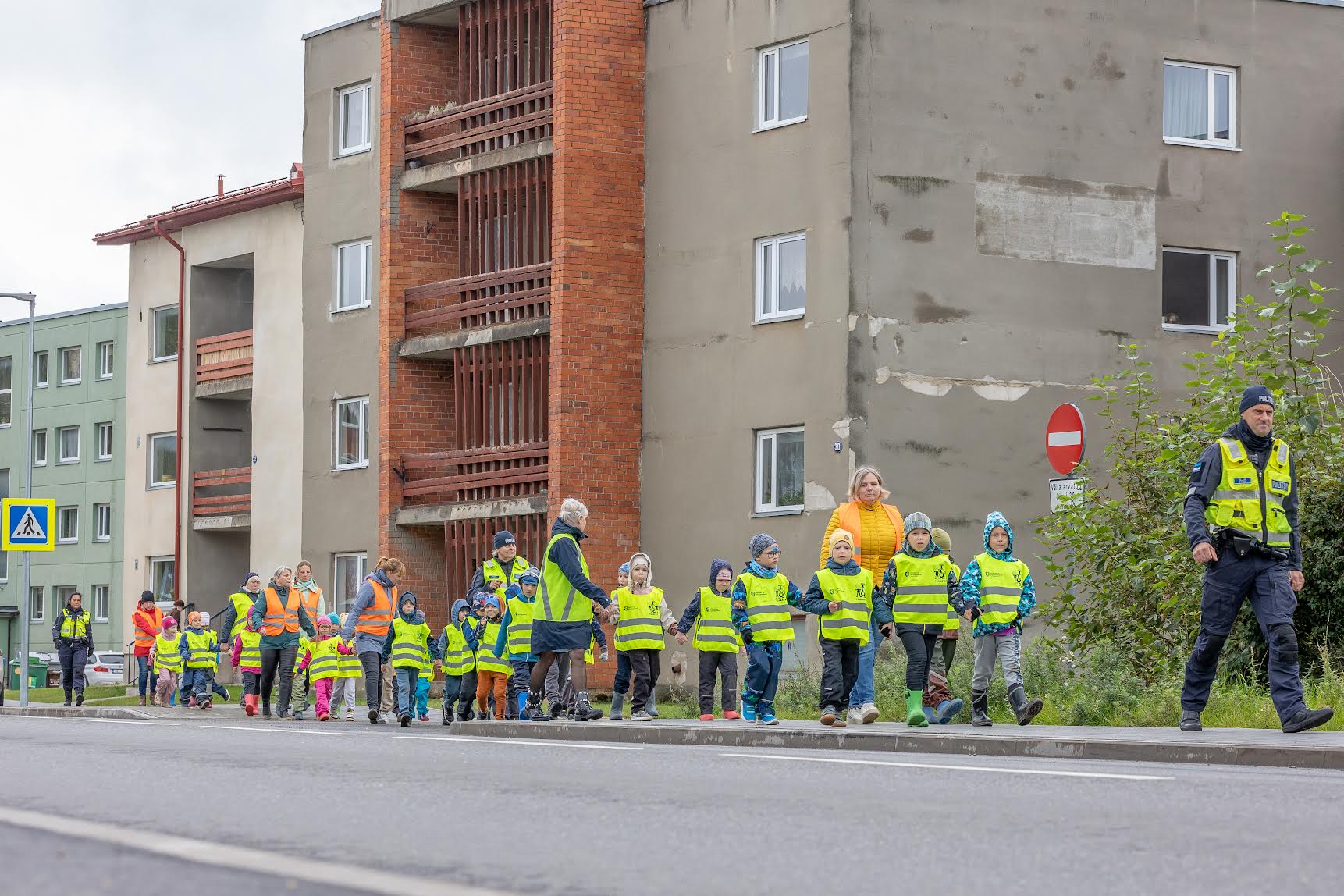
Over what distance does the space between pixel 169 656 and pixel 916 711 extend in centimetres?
1757

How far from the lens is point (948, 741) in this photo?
14.5 m

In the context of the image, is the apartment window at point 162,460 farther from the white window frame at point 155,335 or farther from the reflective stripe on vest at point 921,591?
the reflective stripe on vest at point 921,591

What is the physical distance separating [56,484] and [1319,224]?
3626 cm

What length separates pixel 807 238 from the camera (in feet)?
97.2

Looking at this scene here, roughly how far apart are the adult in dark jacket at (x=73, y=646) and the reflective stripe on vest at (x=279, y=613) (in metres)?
7.68

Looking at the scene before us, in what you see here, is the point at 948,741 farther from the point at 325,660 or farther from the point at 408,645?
the point at 325,660

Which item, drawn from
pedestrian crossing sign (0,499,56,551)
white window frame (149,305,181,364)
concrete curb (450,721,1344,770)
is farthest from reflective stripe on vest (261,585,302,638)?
white window frame (149,305,181,364)

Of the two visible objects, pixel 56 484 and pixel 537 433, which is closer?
pixel 537 433

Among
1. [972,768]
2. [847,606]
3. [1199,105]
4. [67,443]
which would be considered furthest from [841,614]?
[67,443]

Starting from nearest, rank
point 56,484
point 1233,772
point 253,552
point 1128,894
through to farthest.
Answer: point 1128,894
point 1233,772
point 253,552
point 56,484

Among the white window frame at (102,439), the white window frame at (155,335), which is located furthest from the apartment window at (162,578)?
the white window frame at (102,439)

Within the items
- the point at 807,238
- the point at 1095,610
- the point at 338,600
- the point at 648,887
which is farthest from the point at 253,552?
the point at 648,887

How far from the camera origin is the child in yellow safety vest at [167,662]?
3098 cm

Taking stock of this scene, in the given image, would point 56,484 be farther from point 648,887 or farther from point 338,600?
point 648,887
